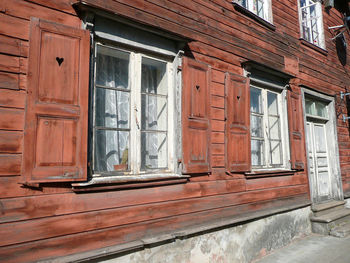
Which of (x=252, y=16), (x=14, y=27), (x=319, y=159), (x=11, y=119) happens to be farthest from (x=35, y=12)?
(x=319, y=159)

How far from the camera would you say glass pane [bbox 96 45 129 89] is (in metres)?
2.89

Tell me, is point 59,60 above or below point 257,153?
above

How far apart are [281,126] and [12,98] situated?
14.1 feet

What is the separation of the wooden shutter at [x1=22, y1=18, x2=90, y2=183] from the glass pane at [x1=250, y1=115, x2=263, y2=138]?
9.68 feet

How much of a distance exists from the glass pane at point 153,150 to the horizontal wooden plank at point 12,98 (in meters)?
1.30

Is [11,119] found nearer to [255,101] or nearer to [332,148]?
[255,101]

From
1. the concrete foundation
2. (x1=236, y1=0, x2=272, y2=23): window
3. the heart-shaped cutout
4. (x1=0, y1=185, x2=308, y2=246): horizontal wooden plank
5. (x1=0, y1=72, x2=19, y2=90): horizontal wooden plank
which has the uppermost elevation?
(x1=236, y1=0, x2=272, y2=23): window

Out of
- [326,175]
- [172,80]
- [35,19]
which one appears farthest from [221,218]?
[326,175]

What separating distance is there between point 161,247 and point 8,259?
1.44 metres

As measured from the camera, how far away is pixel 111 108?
292cm

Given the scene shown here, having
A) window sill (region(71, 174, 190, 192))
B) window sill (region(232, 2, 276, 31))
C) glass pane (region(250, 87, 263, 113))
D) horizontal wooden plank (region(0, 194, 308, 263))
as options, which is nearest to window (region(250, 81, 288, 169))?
glass pane (region(250, 87, 263, 113))

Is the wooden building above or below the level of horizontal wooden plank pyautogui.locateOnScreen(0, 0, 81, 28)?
below

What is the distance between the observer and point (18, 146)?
221cm

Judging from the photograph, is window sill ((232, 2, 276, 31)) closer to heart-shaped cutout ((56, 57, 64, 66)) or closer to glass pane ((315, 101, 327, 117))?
glass pane ((315, 101, 327, 117))
